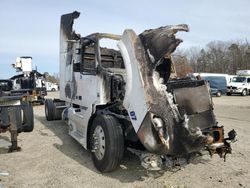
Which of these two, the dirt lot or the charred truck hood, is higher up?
the charred truck hood

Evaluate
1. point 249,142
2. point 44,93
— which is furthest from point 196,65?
point 249,142

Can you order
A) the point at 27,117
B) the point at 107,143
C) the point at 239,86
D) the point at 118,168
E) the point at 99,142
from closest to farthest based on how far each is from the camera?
the point at 107,143 → the point at 99,142 → the point at 118,168 → the point at 27,117 → the point at 239,86

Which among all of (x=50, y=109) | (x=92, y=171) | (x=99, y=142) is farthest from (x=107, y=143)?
(x=50, y=109)

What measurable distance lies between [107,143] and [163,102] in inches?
48.3

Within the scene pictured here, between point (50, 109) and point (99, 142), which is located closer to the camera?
point (99, 142)

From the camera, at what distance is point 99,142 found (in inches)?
226

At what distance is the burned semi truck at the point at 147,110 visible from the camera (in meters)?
4.79

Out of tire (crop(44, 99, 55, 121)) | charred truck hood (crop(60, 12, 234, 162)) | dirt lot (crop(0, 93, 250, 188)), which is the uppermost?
charred truck hood (crop(60, 12, 234, 162))

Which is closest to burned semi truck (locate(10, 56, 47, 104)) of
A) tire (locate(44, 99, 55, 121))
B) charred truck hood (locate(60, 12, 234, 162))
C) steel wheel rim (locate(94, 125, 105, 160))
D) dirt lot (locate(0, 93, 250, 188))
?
tire (locate(44, 99, 55, 121))

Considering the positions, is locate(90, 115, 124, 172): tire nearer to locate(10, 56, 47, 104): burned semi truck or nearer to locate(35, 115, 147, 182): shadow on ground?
locate(35, 115, 147, 182): shadow on ground

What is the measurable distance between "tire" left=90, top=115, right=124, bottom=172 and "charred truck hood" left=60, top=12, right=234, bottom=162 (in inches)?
18.4

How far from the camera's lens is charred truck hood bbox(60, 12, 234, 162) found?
15.7 feet

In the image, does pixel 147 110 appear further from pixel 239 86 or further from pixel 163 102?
pixel 239 86

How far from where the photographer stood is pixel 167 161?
5047 millimetres
